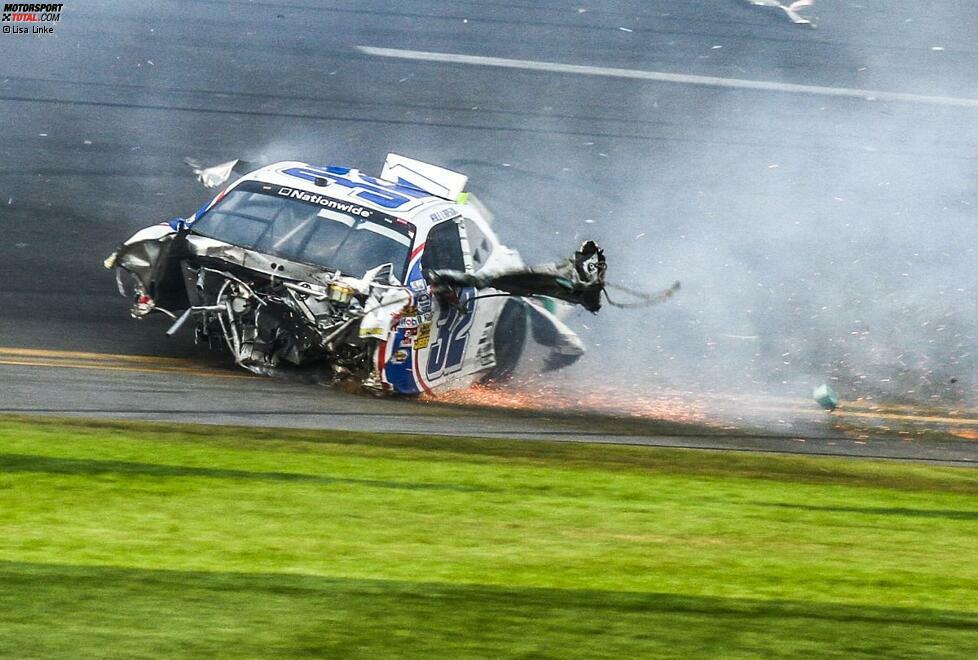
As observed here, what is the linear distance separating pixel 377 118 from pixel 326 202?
7.11m

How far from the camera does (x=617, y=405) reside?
40.2ft

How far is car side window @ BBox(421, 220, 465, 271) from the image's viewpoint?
35.6 ft

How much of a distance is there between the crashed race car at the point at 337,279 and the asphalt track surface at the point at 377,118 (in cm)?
33

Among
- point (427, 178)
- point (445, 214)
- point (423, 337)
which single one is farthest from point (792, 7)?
point (423, 337)

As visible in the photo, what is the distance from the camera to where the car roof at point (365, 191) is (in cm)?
1096

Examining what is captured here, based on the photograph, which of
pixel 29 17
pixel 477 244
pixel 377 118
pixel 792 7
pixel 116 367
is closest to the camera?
pixel 116 367

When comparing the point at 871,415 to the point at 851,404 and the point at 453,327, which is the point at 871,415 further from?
the point at 453,327

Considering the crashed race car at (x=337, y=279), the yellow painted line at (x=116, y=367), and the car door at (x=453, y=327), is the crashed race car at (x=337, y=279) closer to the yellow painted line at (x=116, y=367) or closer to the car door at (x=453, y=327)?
the car door at (x=453, y=327)

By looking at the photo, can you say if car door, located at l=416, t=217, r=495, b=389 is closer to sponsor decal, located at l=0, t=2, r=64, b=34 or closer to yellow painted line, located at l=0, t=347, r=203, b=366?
yellow painted line, located at l=0, t=347, r=203, b=366

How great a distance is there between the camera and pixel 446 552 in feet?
21.5

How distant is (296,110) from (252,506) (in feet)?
36.7

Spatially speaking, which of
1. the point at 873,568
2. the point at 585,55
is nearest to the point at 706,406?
the point at 873,568

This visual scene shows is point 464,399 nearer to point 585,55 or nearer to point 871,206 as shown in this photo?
point 871,206

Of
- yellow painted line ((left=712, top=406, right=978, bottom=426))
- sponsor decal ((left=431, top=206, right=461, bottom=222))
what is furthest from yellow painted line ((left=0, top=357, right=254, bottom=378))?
yellow painted line ((left=712, top=406, right=978, bottom=426))
